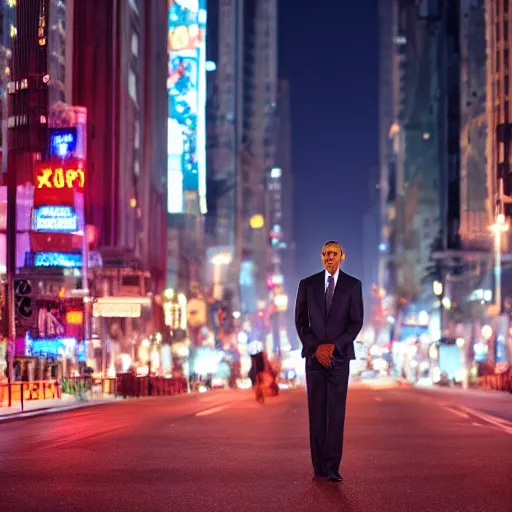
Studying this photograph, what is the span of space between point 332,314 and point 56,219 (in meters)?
47.7

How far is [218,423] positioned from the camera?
19.8m

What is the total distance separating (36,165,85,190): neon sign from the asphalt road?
39.0 meters

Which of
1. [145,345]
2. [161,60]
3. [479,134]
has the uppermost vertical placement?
[161,60]

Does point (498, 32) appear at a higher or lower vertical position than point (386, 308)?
higher

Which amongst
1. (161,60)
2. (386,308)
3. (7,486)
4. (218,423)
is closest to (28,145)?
(218,423)

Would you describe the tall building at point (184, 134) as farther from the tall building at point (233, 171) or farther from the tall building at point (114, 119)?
the tall building at point (233, 171)

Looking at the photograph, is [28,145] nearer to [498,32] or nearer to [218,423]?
[218,423]

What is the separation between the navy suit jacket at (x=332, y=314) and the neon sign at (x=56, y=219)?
155 ft

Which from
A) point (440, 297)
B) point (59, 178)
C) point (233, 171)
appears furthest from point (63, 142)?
point (233, 171)

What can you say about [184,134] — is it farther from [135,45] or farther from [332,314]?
[332,314]

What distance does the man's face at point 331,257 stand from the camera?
10.2 m

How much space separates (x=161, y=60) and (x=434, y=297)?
47.3 metres

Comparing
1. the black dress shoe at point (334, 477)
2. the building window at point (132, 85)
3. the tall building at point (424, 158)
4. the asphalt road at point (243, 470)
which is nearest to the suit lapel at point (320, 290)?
Result: the black dress shoe at point (334, 477)

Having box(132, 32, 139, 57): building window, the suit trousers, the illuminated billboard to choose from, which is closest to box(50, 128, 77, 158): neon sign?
box(132, 32, 139, 57): building window
